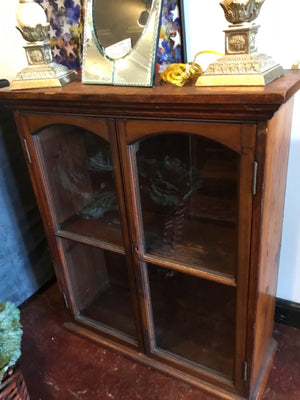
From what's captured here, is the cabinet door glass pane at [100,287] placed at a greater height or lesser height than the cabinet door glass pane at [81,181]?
lesser

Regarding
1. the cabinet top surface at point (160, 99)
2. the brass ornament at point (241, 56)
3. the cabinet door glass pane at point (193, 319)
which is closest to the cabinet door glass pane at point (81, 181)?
the cabinet top surface at point (160, 99)

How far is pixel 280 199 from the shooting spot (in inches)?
43.1

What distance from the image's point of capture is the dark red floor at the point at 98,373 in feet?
4.18

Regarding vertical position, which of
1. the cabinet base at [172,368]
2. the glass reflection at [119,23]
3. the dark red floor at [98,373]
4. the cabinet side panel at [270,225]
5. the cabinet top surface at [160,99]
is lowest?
the dark red floor at [98,373]

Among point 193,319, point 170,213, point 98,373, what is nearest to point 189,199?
point 170,213

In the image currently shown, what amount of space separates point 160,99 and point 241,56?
8.2 inches

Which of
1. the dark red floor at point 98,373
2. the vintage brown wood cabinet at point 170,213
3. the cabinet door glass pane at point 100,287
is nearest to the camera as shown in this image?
the vintage brown wood cabinet at point 170,213

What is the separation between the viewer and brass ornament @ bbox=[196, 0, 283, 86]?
30.5 inches

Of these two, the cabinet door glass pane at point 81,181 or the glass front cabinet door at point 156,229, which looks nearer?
the glass front cabinet door at point 156,229

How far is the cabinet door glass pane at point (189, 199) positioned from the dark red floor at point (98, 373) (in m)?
0.55

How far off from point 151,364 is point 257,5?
1.24 meters

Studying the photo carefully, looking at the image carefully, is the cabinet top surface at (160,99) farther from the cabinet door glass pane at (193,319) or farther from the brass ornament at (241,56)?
the cabinet door glass pane at (193,319)

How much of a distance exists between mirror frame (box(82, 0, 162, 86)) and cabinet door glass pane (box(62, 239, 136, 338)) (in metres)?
0.66

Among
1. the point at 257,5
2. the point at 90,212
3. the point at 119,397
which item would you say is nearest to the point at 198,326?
the point at 119,397
